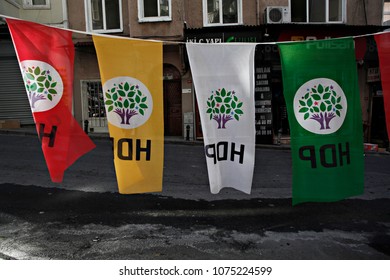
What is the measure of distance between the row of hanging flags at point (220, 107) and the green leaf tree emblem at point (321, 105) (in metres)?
0.01

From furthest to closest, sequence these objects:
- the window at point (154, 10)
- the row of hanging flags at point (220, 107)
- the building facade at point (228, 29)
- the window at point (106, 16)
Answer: the window at point (106, 16) < the window at point (154, 10) < the building facade at point (228, 29) < the row of hanging flags at point (220, 107)


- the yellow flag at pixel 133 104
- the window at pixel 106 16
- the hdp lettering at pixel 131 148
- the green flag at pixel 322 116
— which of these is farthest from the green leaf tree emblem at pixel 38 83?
the window at pixel 106 16

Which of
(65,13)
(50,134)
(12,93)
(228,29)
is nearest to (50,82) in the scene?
(50,134)

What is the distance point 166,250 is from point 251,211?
80.6 inches

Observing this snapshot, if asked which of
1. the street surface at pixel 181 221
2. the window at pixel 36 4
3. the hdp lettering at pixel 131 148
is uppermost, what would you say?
the window at pixel 36 4

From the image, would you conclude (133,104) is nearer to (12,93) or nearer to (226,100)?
(226,100)

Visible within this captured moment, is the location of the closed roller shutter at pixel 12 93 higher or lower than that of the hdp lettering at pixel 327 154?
higher

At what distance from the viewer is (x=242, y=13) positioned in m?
14.7

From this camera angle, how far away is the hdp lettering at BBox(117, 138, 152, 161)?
3.83 m

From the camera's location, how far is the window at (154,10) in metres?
14.3

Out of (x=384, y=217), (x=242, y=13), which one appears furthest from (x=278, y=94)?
(x=384, y=217)

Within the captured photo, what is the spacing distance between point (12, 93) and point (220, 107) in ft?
51.3

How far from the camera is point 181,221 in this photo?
536 cm

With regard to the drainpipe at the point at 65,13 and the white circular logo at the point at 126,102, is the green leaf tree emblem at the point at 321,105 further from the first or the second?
the drainpipe at the point at 65,13
